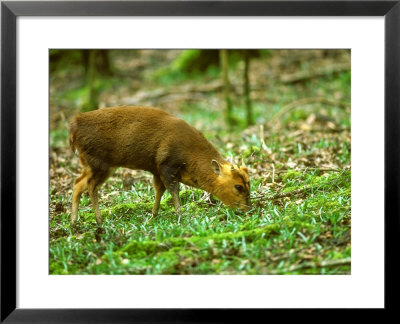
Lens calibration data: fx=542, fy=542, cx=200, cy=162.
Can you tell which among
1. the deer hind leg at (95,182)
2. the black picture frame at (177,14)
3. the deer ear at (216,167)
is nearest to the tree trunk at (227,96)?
the deer ear at (216,167)

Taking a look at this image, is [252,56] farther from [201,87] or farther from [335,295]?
[335,295]

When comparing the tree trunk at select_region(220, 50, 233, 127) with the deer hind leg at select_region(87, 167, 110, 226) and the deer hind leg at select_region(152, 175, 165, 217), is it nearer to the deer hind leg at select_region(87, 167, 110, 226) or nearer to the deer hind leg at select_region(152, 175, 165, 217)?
the deer hind leg at select_region(152, 175, 165, 217)

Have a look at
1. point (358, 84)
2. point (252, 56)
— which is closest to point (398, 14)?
point (358, 84)

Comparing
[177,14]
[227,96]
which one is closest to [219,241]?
[177,14]

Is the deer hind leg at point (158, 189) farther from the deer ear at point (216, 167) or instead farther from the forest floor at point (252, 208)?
the deer ear at point (216, 167)

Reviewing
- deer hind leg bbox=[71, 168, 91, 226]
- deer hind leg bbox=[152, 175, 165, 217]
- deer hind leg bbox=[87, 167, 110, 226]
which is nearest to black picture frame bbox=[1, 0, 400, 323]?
deer hind leg bbox=[71, 168, 91, 226]

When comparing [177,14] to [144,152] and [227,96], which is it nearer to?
[144,152]
